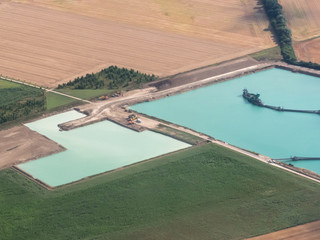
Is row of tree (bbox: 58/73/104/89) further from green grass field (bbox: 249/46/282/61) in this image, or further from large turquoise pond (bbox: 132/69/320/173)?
green grass field (bbox: 249/46/282/61)

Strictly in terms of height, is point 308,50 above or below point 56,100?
above

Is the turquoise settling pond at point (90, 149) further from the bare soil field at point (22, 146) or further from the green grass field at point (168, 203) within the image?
the green grass field at point (168, 203)

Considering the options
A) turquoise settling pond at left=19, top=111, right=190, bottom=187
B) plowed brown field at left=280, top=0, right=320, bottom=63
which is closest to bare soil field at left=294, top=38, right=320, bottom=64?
plowed brown field at left=280, top=0, right=320, bottom=63

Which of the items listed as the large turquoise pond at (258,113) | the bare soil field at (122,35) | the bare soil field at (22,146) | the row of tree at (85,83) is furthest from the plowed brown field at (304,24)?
the bare soil field at (22,146)

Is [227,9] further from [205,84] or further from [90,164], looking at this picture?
[90,164]

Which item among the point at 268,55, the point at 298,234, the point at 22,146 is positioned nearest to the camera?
the point at 298,234

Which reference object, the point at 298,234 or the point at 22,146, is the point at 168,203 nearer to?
the point at 298,234

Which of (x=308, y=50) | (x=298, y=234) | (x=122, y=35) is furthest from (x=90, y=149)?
(x=308, y=50)
